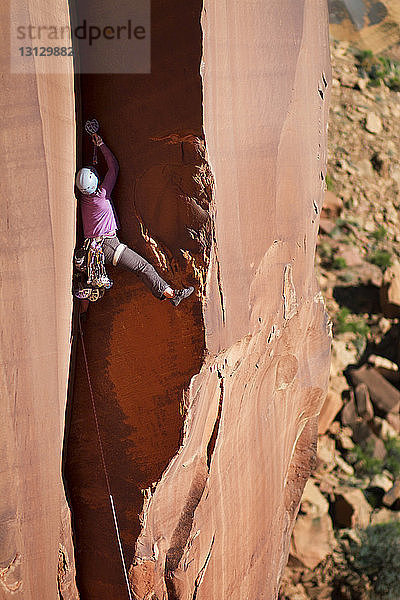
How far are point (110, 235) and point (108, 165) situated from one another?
325 millimetres

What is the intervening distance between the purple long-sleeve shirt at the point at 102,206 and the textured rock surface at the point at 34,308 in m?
0.07

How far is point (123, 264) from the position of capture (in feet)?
9.87

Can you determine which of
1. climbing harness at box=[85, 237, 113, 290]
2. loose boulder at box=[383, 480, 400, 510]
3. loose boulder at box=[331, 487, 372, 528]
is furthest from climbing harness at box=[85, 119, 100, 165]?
loose boulder at box=[383, 480, 400, 510]

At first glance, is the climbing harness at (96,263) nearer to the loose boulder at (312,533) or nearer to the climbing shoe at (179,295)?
the climbing shoe at (179,295)

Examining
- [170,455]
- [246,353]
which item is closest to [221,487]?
[170,455]

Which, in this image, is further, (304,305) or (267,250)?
(304,305)

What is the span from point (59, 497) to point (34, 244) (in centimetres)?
127

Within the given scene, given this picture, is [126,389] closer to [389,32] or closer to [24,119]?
[24,119]
